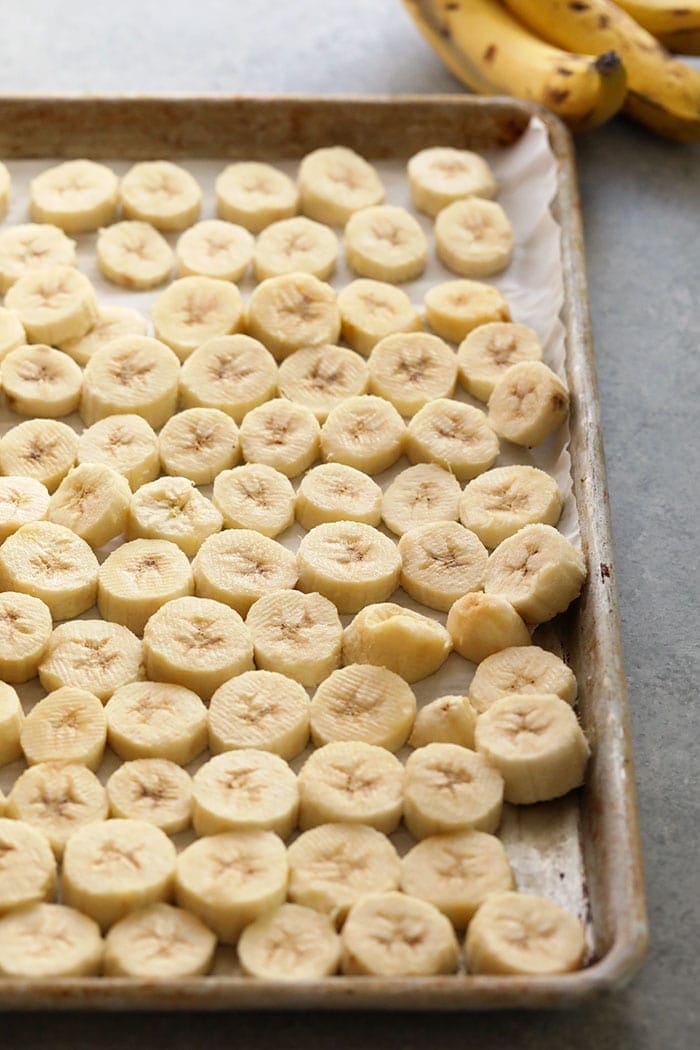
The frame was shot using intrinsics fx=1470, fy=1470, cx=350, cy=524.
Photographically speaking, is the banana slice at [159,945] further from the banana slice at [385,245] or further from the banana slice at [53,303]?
the banana slice at [385,245]

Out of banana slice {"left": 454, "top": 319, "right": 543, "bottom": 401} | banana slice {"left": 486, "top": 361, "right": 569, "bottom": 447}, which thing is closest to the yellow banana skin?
banana slice {"left": 454, "top": 319, "right": 543, "bottom": 401}

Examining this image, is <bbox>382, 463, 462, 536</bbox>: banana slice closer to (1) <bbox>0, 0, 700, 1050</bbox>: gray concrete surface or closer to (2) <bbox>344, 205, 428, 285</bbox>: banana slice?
(1) <bbox>0, 0, 700, 1050</bbox>: gray concrete surface

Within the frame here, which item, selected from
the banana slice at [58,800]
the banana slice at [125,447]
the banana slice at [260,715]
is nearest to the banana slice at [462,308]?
the banana slice at [125,447]

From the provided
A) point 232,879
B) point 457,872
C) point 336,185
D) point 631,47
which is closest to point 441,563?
point 457,872

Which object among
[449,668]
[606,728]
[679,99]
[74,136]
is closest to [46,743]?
[449,668]

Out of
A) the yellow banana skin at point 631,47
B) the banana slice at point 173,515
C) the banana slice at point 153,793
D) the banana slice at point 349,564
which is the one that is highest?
the yellow banana skin at point 631,47

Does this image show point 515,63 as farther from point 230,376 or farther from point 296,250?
point 230,376
